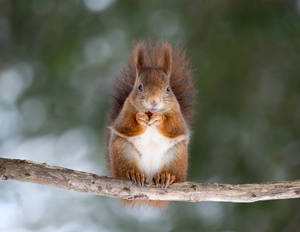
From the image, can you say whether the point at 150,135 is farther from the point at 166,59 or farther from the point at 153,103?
the point at 166,59

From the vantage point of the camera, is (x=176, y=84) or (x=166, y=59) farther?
(x=176, y=84)

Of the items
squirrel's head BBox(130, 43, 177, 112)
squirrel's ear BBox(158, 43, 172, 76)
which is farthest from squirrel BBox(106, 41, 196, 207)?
squirrel's ear BBox(158, 43, 172, 76)

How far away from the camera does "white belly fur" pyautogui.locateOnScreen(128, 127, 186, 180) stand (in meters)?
2.42

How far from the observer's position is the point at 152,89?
241 cm

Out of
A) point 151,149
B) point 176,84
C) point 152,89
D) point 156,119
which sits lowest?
point 151,149

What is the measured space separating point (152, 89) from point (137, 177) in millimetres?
495

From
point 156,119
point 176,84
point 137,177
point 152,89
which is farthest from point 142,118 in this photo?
point 176,84

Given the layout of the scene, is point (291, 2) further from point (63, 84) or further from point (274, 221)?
point (63, 84)

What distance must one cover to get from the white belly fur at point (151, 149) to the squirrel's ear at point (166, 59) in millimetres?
425

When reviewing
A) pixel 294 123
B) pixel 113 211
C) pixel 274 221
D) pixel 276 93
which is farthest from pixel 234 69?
pixel 113 211

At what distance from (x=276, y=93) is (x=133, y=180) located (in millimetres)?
1857

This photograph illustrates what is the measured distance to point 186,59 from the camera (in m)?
3.05

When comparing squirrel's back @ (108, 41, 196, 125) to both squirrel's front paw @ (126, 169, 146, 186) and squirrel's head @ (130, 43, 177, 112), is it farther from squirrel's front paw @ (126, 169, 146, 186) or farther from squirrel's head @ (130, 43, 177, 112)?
squirrel's front paw @ (126, 169, 146, 186)

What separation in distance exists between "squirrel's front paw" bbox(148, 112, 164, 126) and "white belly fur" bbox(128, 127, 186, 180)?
2.4 inches
